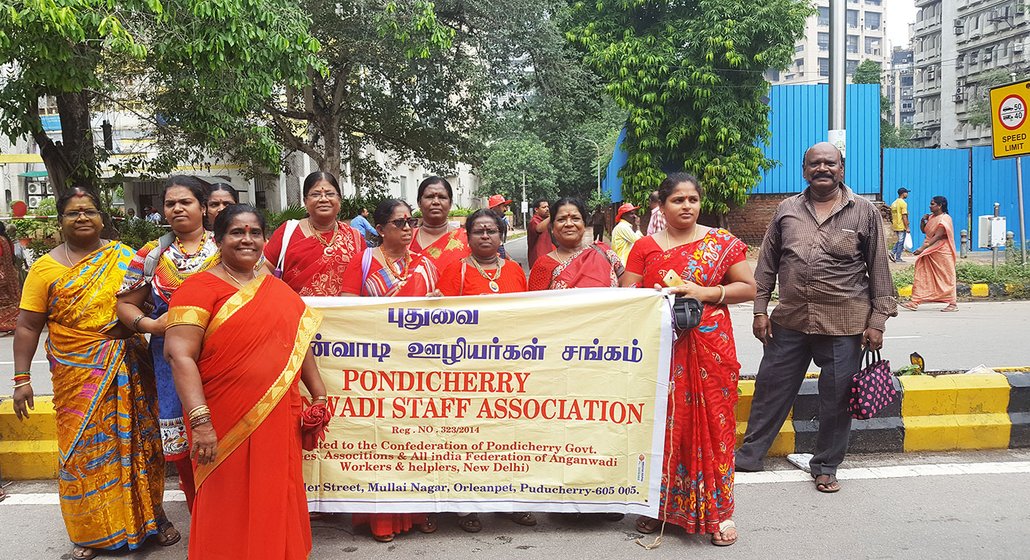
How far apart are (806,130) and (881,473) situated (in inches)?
600

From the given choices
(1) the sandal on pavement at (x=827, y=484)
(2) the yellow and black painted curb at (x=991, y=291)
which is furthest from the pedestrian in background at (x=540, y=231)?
(2) the yellow and black painted curb at (x=991, y=291)

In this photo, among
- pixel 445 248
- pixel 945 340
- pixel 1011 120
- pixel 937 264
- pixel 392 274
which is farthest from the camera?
pixel 937 264

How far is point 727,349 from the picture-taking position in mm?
3324

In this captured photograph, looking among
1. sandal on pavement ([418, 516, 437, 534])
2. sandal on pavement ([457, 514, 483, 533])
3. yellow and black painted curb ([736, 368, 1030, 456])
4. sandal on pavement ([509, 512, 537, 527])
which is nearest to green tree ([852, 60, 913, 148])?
yellow and black painted curb ([736, 368, 1030, 456])

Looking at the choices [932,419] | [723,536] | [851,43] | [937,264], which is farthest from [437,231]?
[851,43]

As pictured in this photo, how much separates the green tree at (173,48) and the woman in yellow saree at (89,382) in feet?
14.4

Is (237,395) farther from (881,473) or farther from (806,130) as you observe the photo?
(806,130)

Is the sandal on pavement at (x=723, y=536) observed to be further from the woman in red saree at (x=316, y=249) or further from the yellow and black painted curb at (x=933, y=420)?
the woman in red saree at (x=316, y=249)

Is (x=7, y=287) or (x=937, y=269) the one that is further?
(x=937, y=269)

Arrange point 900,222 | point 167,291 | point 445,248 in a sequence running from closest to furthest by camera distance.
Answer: point 167,291, point 445,248, point 900,222

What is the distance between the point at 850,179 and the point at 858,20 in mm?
70342

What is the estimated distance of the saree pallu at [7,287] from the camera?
30.7 ft

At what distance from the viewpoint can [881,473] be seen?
410 cm

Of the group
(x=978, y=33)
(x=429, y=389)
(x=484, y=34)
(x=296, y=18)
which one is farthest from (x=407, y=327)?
(x=978, y=33)
